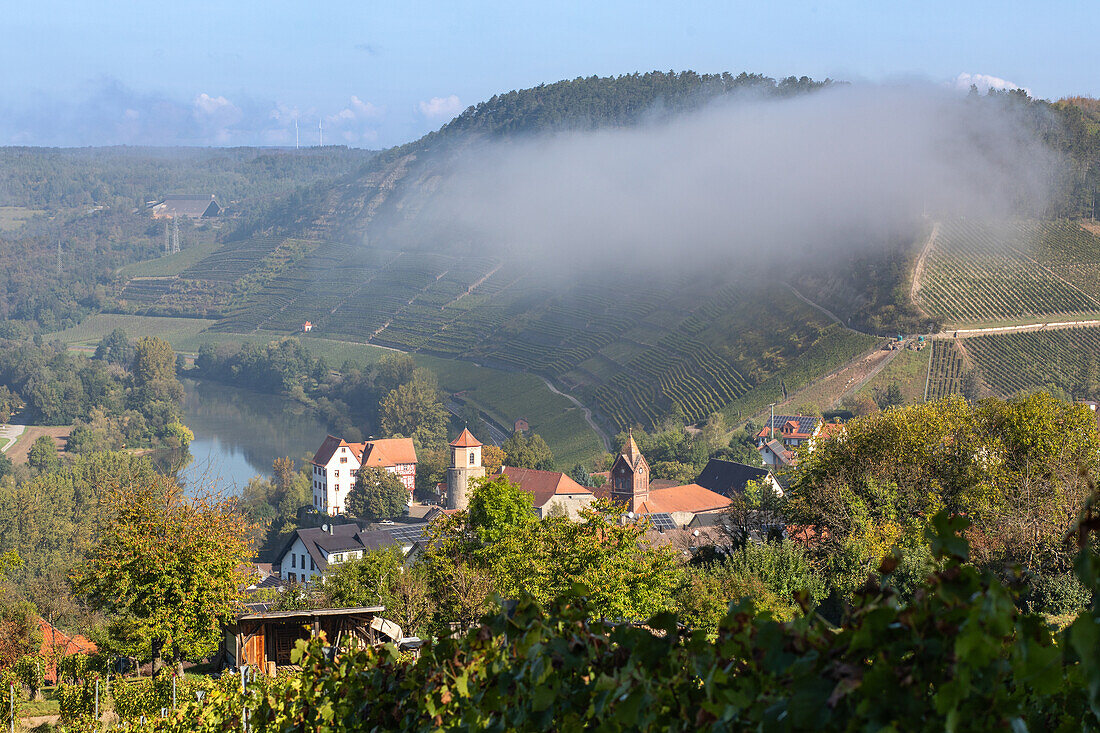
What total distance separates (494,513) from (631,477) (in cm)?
3426

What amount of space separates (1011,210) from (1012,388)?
44.3 metres

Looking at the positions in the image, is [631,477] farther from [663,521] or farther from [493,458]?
[493,458]

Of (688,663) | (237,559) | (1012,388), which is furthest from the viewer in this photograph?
(1012,388)

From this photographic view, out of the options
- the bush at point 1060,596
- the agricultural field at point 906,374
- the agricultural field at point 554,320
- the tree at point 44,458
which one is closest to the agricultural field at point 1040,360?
the agricultural field at point 906,374

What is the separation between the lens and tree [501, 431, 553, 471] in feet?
232

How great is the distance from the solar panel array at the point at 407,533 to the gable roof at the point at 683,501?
41.5 ft

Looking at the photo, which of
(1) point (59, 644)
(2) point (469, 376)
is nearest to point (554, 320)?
(2) point (469, 376)

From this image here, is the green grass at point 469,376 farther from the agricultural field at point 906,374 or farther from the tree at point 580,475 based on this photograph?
the agricultural field at point 906,374

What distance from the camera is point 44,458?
85.1 meters

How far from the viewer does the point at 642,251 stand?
149 metres

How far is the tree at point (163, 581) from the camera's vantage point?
736 inches

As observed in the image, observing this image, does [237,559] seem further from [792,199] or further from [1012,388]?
[792,199]

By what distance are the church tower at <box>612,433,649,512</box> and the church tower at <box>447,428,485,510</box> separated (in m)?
10.4

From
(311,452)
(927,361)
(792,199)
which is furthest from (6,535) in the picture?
(792,199)
